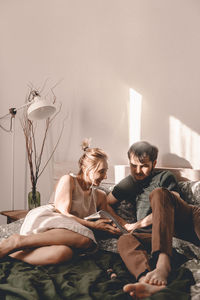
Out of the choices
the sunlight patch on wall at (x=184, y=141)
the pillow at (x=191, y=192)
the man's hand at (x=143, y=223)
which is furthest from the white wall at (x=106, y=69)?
the man's hand at (x=143, y=223)

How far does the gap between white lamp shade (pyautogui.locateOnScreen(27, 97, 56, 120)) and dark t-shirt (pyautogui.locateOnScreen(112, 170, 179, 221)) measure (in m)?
0.86

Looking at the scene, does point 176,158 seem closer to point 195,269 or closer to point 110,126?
point 110,126

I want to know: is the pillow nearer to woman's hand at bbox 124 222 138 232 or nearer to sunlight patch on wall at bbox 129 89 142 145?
woman's hand at bbox 124 222 138 232

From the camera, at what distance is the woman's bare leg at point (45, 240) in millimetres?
1614

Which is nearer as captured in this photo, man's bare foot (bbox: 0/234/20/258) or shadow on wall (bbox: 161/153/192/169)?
man's bare foot (bbox: 0/234/20/258)

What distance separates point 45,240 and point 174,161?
1.25 m

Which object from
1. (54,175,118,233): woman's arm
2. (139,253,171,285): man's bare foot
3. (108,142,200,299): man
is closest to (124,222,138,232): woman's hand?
(108,142,200,299): man

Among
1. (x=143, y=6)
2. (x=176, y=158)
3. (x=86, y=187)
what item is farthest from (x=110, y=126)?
(x=143, y=6)

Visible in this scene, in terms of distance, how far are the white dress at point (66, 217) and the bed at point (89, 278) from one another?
0.18 m

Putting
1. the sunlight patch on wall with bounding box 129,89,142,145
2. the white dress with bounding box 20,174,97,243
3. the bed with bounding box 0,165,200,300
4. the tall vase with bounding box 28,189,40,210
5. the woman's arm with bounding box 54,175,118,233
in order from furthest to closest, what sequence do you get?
1. the tall vase with bounding box 28,189,40,210
2. the sunlight patch on wall with bounding box 129,89,142,145
3. the woman's arm with bounding box 54,175,118,233
4. the white dress with bounding box 20,174,97,243
5. the bed with bounding box 0,165,200,300

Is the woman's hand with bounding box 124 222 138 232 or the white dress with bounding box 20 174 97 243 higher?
the white dress with bounding box 20 174 97 243

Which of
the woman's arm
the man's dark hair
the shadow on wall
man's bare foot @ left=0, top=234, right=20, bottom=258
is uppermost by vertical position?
the man's dark hair

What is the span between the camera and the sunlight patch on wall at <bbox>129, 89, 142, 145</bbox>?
2.66m

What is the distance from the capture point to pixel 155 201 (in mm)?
1619
